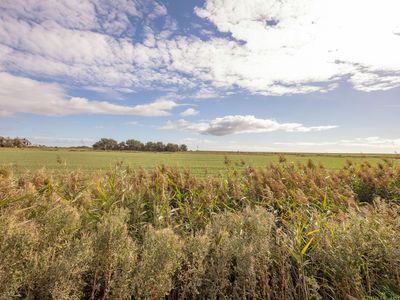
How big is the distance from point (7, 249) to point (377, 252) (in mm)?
5162

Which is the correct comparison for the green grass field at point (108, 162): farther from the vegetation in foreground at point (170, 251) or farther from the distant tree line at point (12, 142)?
the distant tree line at point (12, 142)

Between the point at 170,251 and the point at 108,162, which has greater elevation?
the point at 108,162

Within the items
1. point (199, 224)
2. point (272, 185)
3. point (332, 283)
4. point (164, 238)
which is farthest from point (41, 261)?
point (272, 185)

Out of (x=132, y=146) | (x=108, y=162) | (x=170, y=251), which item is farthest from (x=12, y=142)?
(x=170, y=251)

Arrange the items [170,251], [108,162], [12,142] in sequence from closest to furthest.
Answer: [170,251], [108,162], [12,142]

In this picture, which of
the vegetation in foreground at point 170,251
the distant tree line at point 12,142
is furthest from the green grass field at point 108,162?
the distant tree line at point 12,142

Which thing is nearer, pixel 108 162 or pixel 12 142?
pixel 108 162

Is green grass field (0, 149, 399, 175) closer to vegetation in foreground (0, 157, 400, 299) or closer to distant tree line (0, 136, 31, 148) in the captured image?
vegetation in foreground (0, 157, 400, 299)

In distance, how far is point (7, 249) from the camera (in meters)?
2.94

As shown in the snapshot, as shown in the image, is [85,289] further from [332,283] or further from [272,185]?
[272,185]

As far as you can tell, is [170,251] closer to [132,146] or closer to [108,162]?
[108,162]

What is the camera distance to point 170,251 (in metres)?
3.07

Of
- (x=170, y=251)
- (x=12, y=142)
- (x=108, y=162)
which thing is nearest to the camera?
(x=170, y=251)

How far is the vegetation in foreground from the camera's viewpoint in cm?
301
